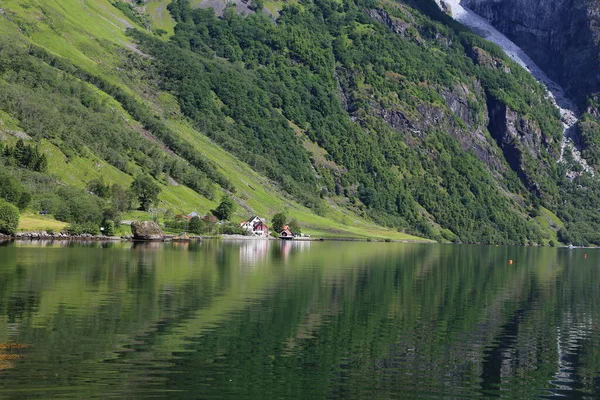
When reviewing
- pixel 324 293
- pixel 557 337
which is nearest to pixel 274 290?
pixel 324 293

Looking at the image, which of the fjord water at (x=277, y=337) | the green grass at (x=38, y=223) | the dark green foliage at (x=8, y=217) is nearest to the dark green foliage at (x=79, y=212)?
the green grass at (x=38, y=223)

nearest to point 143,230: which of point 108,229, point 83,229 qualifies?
point 108,229

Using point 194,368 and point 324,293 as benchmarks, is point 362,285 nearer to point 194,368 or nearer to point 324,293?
point 324,293

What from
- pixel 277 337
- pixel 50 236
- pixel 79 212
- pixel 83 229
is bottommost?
pixel 50 236

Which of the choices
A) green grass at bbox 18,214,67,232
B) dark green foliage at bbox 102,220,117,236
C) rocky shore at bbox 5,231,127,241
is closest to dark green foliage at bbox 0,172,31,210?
green grass at bbox 18,214,67,232

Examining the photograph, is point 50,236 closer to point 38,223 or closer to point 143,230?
point 38,223

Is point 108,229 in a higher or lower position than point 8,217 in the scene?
lower

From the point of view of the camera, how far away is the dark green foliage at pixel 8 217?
517 feet

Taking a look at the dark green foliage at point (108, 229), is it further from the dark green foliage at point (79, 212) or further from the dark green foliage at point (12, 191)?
the dark green foliage at point (12, 191)

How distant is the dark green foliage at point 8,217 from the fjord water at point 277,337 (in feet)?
199

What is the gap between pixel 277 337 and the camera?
179 feet

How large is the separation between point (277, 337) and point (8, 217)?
11794 centimetres

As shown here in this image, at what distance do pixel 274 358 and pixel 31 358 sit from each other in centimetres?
1375

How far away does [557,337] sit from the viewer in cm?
6222
